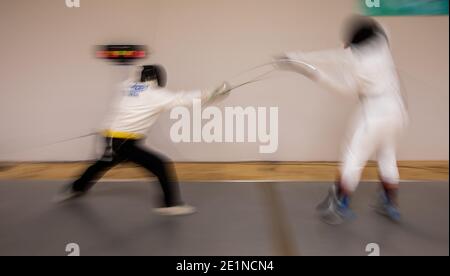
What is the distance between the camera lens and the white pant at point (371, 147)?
174cm

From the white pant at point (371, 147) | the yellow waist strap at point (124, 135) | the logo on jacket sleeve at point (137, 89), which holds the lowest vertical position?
the white pant at point (371, 147)

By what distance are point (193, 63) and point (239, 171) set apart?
0.76 meters

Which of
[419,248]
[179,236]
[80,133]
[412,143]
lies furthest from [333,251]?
[80,133]

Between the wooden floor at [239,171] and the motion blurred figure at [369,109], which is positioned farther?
the wooden floor at [239,171]

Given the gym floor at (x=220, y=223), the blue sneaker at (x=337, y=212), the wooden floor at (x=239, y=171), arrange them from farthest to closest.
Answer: the wooden floor at (x=239, y=171), the blue sneaker at (x=337, y=212), the gym floor at (x=220, y=223)

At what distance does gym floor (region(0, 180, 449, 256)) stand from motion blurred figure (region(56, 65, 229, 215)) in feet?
0.48

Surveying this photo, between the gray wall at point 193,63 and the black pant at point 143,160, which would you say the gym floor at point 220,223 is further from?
the gray wall at point 193,63

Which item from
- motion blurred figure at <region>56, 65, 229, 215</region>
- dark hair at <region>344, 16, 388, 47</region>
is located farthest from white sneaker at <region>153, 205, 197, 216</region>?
dark hair at <region>344, 16, 388, 47</region>

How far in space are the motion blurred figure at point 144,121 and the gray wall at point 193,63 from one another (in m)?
Answer: 0.78

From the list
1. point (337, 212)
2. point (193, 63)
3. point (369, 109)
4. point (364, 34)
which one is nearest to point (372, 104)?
point (369, 109)

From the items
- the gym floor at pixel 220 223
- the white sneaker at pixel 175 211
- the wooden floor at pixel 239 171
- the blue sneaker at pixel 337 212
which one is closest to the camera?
the gym floor at pixel 220 223

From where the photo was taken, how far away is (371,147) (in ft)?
5.82

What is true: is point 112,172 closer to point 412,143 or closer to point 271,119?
point 271,119

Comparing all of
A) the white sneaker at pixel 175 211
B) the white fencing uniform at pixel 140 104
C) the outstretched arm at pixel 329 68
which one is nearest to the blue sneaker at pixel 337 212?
the outstretched arm at pixel 329 68
